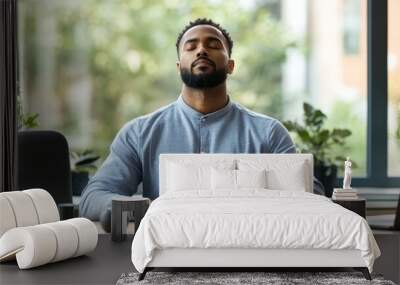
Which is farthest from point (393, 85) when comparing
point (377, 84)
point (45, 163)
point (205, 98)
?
point (45, 163)

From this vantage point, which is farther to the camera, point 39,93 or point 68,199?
point 39,93

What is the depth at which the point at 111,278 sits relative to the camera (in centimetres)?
479

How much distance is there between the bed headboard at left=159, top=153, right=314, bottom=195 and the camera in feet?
20.6

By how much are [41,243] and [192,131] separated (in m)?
2.03

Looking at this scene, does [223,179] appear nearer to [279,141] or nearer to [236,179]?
[236,179]

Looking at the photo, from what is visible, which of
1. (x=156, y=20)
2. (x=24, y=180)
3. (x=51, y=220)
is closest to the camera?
(x=51, y=220)

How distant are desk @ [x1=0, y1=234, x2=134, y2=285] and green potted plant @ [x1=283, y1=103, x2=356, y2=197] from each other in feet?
8.16

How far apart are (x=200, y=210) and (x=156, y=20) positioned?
3.76 m

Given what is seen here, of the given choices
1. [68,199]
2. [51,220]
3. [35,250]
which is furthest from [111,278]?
[68,199]

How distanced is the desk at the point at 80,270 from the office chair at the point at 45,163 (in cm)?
61

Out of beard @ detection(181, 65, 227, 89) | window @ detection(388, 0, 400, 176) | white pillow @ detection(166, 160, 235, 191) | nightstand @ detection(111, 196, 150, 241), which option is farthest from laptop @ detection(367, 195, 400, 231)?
nightstand @ detection(111, 196, 150, 241)

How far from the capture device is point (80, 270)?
16.5ft

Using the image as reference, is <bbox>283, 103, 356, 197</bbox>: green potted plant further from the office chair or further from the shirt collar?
the office chair

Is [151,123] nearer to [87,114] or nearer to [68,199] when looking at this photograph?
[68,199]
